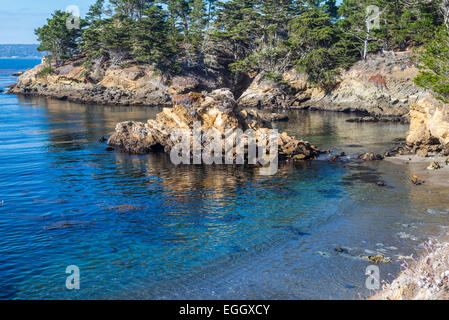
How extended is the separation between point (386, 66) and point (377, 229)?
65.6m

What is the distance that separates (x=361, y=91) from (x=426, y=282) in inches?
3021

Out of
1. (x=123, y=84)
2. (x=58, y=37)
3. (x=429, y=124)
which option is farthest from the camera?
(x=58, y=37)

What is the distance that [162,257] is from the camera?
20406 mm

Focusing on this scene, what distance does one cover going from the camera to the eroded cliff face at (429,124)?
126ft

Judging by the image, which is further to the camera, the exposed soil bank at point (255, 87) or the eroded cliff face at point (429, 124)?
the exposed soil bank at point (255, 87)

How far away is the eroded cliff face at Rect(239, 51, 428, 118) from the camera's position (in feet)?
246

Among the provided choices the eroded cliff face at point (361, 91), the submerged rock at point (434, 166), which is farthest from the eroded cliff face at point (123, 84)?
the submerged rock at point (434, 166)

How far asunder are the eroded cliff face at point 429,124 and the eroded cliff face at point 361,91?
92.1 ft

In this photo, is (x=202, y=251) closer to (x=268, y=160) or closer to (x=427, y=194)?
(x=427, y=194)

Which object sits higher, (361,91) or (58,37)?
(58,37)

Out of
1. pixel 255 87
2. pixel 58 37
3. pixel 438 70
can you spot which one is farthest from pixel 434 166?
pixel 58 37

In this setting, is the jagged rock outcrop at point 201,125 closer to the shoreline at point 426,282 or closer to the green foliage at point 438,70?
the green foliage at point 438,70

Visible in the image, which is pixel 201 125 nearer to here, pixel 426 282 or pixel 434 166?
pixel 434 166

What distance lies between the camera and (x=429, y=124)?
4038 centimetres
